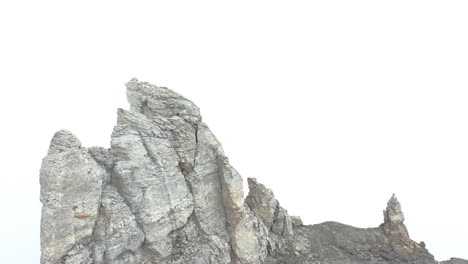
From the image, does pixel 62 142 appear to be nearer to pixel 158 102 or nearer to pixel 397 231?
pixel 158 102

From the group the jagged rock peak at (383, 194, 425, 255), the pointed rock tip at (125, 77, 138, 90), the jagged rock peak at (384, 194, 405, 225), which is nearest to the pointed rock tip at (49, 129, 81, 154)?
the pointed rock tip at (125, 77, 138, 90)

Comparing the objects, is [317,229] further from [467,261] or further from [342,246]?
[467,261]

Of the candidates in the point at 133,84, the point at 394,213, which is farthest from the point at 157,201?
the point at 394,213

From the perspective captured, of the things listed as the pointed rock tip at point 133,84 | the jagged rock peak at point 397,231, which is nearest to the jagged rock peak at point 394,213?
the jagged rock peak at point 397,231

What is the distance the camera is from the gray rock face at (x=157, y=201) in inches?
907

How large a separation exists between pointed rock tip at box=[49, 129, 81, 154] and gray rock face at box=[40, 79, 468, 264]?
0.22ft

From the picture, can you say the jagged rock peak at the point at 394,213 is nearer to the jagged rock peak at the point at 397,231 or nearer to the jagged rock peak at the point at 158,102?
the jagged rock peak at the point at 397,231

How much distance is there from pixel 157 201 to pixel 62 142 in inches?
334

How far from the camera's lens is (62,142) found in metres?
23.8

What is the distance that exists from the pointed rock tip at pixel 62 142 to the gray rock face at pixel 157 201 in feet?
0.22

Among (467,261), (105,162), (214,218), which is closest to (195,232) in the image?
(214,218)

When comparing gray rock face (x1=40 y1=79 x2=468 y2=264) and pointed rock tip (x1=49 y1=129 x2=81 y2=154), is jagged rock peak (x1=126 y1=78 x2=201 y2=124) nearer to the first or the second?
gray rock face (x1=40 y1=79 x2=468 y2=264)

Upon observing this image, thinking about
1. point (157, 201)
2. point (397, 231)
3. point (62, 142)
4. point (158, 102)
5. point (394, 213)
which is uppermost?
point (158, 102)

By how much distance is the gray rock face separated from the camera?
23.0 m
